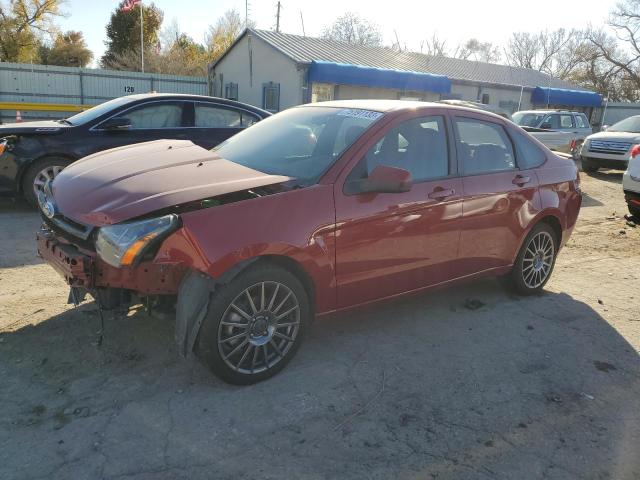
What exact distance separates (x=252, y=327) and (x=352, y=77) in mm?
18463

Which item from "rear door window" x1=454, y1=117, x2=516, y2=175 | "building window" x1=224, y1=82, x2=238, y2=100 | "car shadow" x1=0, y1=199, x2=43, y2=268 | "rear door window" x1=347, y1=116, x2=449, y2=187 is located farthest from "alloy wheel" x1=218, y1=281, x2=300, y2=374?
"building window" x1=224, y1=82, x2=238, y2=100

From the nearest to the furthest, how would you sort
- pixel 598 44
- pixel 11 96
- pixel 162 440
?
pixel 162 440, pixel 11 96, pixel 598 44

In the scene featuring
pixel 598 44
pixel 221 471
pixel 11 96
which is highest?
pixel 598 44

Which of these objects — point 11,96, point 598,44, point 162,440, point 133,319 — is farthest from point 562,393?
point 598,44

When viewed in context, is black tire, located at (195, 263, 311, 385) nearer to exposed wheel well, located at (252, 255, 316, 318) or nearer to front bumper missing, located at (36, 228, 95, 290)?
exposed wheel well, located at (252, 255, 316, 318)

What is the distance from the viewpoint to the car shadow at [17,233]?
17.0 feet

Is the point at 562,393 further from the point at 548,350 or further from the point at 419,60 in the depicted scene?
the point at 419,60

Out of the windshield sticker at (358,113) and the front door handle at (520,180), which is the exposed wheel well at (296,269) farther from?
the front door handle at (520,180)

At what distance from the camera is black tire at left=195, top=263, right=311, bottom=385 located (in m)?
2.96

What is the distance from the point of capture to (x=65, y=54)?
44.6m

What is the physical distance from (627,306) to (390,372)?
2.86 meters

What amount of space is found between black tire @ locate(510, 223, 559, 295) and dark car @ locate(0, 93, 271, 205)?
4.72 meters

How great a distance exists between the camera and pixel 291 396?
10.3ft

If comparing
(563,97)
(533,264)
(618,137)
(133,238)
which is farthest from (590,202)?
(563,97)
